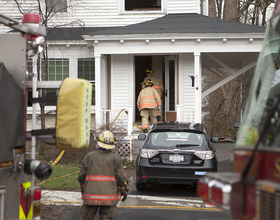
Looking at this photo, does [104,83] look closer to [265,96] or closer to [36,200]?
[36,200]

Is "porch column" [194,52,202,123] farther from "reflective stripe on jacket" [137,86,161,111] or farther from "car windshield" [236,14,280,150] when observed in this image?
"car windshield" [236,14,280,150]

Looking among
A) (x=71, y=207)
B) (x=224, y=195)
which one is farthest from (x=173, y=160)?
(x=224, y=195)

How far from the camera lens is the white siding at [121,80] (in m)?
14.0

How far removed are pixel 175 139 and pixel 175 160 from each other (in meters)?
0.48

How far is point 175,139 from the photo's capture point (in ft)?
25.5

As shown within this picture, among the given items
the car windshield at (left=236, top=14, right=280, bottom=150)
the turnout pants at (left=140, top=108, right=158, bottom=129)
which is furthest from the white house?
the car windshield at (left=236, top=14, right=280, bottom=150)

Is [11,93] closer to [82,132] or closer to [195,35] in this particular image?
[82,132]

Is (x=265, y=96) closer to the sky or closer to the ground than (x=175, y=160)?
closer to the sky

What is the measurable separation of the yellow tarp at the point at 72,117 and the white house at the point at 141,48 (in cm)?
804

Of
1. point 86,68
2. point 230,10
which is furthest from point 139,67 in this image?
point 230,10

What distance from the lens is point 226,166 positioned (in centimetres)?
1073

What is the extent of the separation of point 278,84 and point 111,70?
35.2ft

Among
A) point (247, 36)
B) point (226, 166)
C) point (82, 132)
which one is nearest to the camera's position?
point (82, 132)

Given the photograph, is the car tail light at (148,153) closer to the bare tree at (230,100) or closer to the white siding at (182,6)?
the white siding at (182,6)
